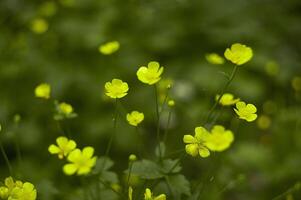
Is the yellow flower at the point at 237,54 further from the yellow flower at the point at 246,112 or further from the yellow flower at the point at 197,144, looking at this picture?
the yellow flower at the point at 197,144

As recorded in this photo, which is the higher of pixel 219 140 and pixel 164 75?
pixel 219 140

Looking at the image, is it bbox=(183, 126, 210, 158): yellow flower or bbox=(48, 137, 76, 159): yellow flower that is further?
bbox=(48, 137, 76, 159): yellow flower

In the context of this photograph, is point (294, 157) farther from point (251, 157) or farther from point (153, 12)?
point (153, 12)

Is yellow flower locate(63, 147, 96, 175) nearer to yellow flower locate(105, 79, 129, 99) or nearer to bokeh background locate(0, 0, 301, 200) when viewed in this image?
yellow flower locate(105, 79, 129, 99)

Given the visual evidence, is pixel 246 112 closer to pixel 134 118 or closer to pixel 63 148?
pixel 134 118

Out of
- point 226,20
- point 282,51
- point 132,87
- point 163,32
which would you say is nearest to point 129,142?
point 132,87

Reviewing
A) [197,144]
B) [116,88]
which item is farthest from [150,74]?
[197,144]

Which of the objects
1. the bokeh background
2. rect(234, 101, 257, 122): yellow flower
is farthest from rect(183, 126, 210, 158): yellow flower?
the bokeh background
